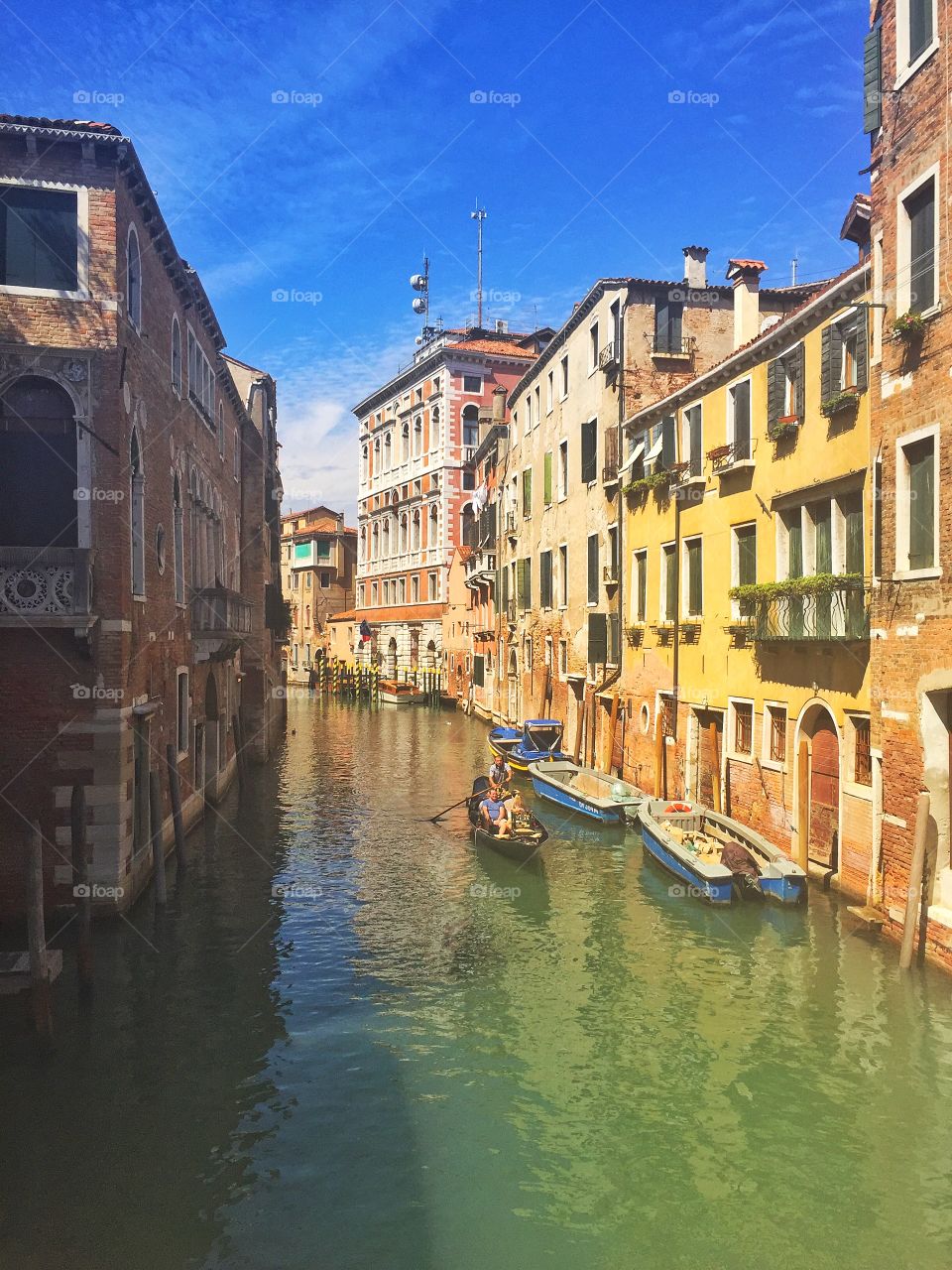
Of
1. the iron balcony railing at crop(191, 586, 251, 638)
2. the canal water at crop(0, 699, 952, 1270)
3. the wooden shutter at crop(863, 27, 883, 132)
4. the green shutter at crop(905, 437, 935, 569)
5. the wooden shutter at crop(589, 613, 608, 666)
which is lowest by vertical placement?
the canal water at crop(0, 699, 952, 1270)

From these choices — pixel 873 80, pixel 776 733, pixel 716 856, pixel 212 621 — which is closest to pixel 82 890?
pixel 716 856

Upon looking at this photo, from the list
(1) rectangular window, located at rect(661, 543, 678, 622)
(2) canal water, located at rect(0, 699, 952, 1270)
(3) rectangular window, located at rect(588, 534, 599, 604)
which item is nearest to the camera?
(2) canal water, located at rect(0, 699, 952, 1270)

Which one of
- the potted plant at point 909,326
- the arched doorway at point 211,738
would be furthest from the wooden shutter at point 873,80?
the arched doorway at point 211,738

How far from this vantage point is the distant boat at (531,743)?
25.0 m

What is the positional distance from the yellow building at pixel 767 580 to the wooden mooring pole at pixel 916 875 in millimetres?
1545

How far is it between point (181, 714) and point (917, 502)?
1200 cm

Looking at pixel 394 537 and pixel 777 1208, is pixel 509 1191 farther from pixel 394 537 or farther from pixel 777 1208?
pixel 394 537

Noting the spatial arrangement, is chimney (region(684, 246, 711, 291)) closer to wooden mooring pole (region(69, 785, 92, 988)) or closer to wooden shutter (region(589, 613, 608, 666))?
wooden shutter (region(589, 613, 608, 666))

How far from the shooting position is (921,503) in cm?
1078

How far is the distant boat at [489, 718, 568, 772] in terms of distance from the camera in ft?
82.1

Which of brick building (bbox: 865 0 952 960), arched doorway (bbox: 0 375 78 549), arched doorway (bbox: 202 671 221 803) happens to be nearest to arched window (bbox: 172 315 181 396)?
arched doorway (bbox: 0 375 78 549)

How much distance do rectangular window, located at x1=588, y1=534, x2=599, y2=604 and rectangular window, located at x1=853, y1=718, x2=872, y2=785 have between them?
38.6ft

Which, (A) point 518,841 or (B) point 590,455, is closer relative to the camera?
(A) point 518,841

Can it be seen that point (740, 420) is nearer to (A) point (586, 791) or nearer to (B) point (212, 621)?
(A) point (586, 791)
